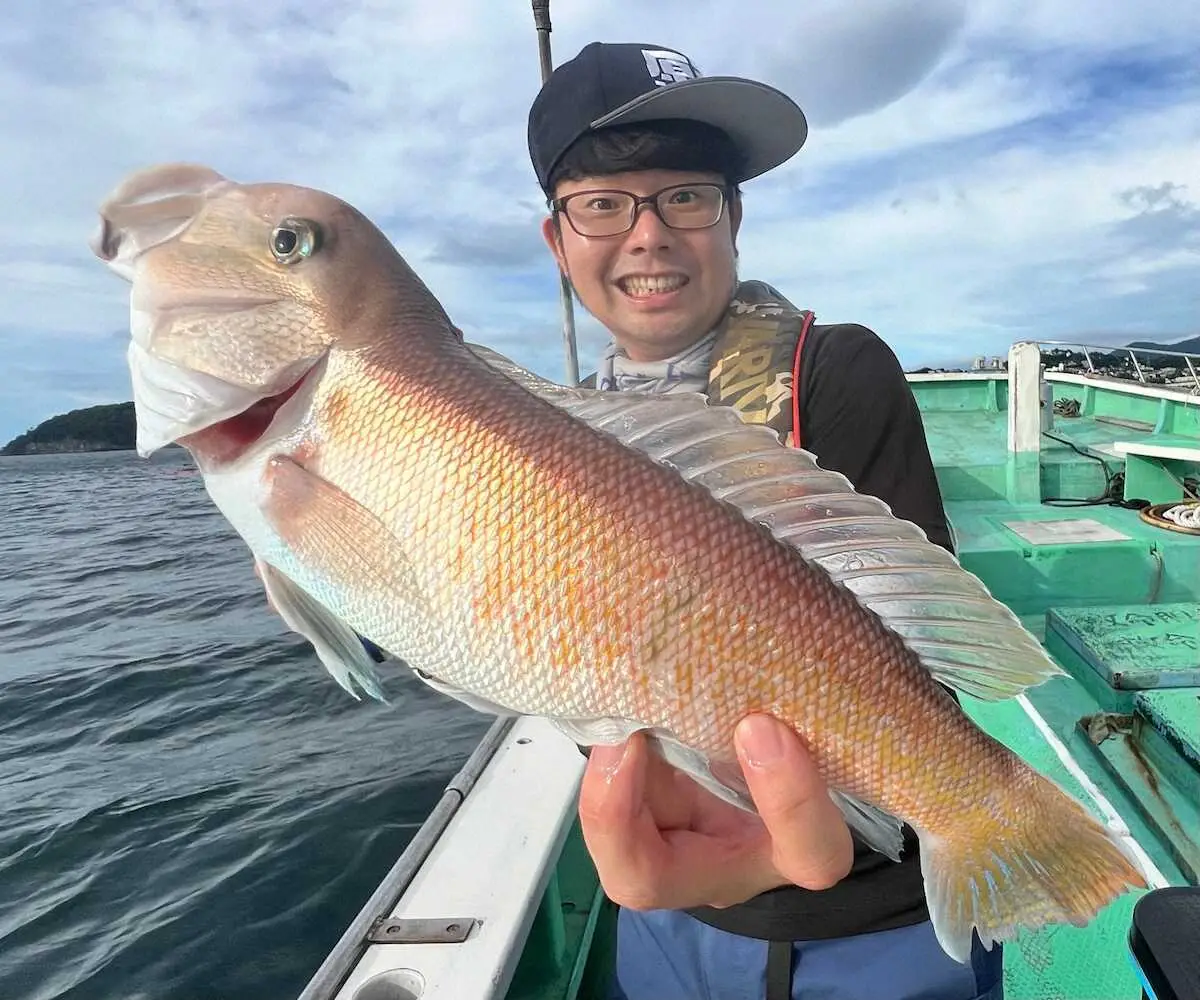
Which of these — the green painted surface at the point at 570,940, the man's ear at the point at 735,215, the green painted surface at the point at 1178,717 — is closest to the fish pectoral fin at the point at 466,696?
the man's ear at the point at 735,215

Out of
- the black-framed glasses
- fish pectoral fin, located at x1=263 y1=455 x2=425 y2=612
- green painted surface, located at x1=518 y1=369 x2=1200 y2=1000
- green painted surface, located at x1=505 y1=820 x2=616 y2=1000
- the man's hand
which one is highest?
the black-framed glasses

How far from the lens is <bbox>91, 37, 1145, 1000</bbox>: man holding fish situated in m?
1.28

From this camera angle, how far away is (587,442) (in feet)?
4.43

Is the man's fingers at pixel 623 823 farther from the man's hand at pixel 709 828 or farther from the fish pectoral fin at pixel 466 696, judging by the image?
the fish pectoral fin at pixel 466 696

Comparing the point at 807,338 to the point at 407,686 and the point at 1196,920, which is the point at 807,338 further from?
the point at 407,686

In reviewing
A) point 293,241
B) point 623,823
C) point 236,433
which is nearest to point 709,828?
point 623,823

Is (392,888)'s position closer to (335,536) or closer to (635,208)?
(335,536)

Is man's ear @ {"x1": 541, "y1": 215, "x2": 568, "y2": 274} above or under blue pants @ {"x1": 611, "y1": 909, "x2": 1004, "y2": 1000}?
above

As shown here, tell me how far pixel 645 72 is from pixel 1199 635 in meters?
4.35

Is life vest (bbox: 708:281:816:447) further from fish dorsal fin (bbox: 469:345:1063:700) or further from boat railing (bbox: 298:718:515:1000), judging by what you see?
boat railing (bbox: 298:718:515:1000)

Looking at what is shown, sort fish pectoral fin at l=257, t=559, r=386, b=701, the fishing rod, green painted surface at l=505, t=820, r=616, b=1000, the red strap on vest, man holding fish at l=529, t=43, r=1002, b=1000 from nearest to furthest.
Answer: fish pectoral fin at l=257, t=559, r=386, b=701, man holding fish at l=529, t=43, r=1002, b=1000, the red strap on vest, green painted surface at l=505, t=820, r=616, b=1000, the fishing rod

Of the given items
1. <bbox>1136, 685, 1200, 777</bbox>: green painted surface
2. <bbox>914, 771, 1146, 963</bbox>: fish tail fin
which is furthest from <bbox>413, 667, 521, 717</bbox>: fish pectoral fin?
<bbox>1136, 685, 1200, 777</bbox>: green painted surface

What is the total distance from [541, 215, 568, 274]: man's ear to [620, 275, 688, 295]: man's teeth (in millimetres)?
224

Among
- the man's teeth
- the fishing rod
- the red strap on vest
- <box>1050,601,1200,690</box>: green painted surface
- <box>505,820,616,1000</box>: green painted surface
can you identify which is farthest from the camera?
the fishing rod
